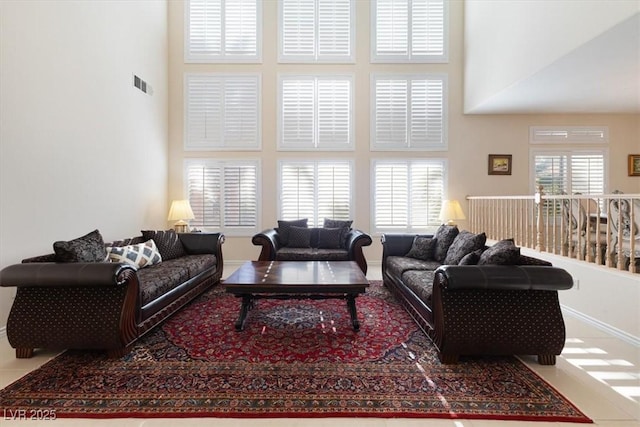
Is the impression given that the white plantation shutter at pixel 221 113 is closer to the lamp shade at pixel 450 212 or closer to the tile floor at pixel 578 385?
the lamp shade at pixel 450 212

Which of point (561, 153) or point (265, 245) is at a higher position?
point (561, 153)

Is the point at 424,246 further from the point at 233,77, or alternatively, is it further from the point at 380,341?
the point at 233,77

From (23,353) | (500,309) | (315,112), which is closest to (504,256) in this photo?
(500,309)

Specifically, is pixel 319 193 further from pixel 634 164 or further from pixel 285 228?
pixel 634 164

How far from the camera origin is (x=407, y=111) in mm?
6172

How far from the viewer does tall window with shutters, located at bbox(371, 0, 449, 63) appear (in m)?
6.11

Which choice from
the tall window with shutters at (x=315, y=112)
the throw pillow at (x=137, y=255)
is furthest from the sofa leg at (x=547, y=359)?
the tall window with shutters at (x=315, y=112)

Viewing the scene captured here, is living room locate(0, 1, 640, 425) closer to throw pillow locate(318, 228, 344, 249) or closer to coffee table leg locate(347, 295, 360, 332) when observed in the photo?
throw pillow locate(318, 228, 344, 249)

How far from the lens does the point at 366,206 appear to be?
618 centimetres

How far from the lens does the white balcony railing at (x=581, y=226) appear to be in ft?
10.2

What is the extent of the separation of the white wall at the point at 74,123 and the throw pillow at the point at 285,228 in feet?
7.57

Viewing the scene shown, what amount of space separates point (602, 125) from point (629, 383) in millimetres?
5816

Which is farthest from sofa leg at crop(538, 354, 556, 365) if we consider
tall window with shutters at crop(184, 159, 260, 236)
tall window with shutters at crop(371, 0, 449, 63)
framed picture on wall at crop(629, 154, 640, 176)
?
framed picture on wall at crop(629, 154, 640, 176)

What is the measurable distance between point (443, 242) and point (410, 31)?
14.6 ft
